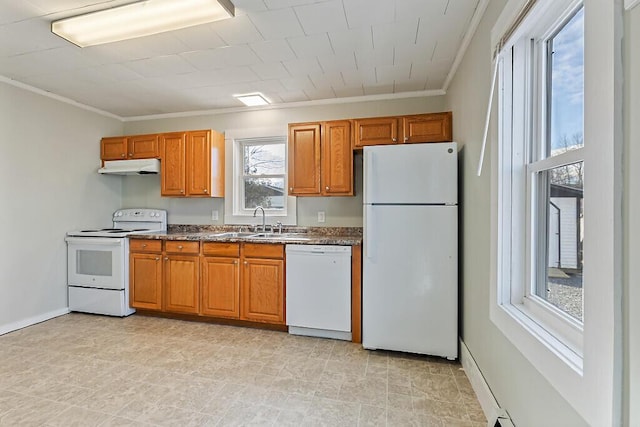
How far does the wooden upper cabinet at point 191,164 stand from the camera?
3.54m

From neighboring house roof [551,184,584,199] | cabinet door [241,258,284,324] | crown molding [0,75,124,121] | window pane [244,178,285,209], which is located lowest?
cabinet door [241,258,284,324]

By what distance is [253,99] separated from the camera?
11.3 ft

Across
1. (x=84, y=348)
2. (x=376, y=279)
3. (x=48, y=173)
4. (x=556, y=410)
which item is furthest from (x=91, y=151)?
(x=556, y=410)

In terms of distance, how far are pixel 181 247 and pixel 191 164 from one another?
995 millimetres

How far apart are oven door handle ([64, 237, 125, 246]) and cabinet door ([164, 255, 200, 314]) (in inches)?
23.6

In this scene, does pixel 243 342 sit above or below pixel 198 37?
below

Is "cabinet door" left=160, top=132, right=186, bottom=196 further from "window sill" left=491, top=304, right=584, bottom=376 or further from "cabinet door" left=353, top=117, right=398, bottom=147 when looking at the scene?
"window sill" left=491, top=304, right=584, bottom=376

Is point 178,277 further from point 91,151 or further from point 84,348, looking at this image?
point 91,151

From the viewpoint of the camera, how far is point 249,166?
3.85 metres

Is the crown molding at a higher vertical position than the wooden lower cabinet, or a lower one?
higher

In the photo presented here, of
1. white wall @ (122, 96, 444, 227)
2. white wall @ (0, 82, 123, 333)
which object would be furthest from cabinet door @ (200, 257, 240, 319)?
white wall @ (0, 82, 123, 333)

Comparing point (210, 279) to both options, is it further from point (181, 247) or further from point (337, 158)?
point (337, 158)

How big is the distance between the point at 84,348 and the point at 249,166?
2.43 metres

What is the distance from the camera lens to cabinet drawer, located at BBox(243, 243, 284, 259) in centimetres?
297
